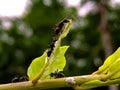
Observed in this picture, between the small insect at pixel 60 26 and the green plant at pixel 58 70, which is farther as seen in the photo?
the small insect at pixel 60 26

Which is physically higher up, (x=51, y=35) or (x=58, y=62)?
(x=51, y=35)

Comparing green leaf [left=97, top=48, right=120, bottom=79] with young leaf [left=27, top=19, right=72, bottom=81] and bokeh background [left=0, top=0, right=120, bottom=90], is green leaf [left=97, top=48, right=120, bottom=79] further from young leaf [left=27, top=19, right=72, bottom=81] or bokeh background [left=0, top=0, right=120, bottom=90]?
bokeh background [left=0, top=0, right=120, bottom=90]

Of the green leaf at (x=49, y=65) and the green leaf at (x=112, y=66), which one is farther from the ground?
the green leaf at (x=49, y=65)

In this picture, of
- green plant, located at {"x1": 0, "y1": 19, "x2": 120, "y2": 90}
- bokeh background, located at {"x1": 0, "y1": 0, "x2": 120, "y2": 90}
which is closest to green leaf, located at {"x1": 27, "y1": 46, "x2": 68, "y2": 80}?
green plant, located at {"x1": 0, "y1": 19, "x2": 120, "y2": 90}

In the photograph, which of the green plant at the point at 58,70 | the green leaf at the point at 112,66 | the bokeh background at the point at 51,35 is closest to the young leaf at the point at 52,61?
the green plant at the point at 58,70

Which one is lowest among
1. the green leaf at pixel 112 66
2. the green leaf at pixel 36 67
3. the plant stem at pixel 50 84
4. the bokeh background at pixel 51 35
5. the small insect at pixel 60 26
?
the plant stem at pixel 50 84

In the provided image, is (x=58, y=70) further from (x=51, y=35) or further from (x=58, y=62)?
(x=51, y=35)

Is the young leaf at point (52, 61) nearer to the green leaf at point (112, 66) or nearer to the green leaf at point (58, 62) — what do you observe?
the green leaf at point (58, 62)

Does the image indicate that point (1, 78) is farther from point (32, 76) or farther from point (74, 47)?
point (32, 76)

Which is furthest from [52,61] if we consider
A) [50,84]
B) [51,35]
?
[51,35]
